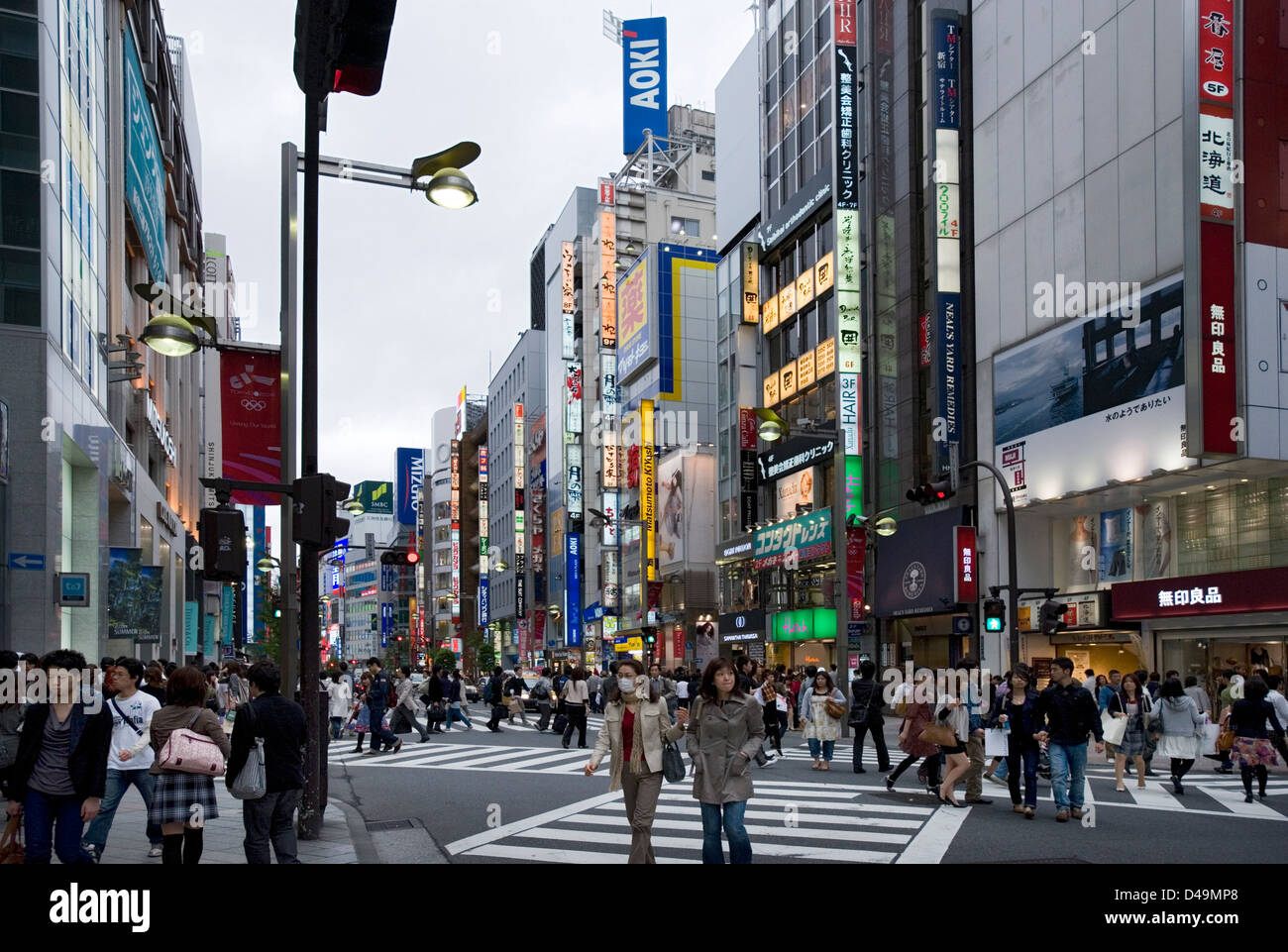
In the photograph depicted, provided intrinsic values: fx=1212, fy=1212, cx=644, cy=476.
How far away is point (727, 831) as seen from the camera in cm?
880

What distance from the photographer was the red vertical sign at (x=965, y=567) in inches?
1353

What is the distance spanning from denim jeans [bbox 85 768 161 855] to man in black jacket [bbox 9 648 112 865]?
102 cm

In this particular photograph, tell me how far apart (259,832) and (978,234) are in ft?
104

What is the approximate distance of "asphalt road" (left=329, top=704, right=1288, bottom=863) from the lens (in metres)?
11.0

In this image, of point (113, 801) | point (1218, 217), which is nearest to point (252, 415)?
point (113, 801)

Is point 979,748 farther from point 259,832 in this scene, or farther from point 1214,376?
point 1214,376

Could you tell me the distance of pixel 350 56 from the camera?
5.25m

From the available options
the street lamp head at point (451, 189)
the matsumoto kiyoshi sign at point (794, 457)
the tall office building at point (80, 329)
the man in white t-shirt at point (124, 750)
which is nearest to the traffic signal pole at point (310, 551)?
the man in white t-shirt at point (124, 750)

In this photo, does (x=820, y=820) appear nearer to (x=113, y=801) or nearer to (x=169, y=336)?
(x=113, y=801)

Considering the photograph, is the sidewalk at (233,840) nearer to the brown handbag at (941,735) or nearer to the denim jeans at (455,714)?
the brown handbag at (941,735)

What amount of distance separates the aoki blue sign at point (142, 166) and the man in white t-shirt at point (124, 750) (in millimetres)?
31041

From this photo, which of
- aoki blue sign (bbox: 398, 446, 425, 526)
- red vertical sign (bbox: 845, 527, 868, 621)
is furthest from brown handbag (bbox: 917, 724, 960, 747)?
aoki blue sign (bbox: 398, 446, 425, 526)

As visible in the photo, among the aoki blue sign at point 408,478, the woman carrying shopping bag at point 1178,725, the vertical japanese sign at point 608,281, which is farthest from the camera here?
the aoki blue sign at point 408,478
